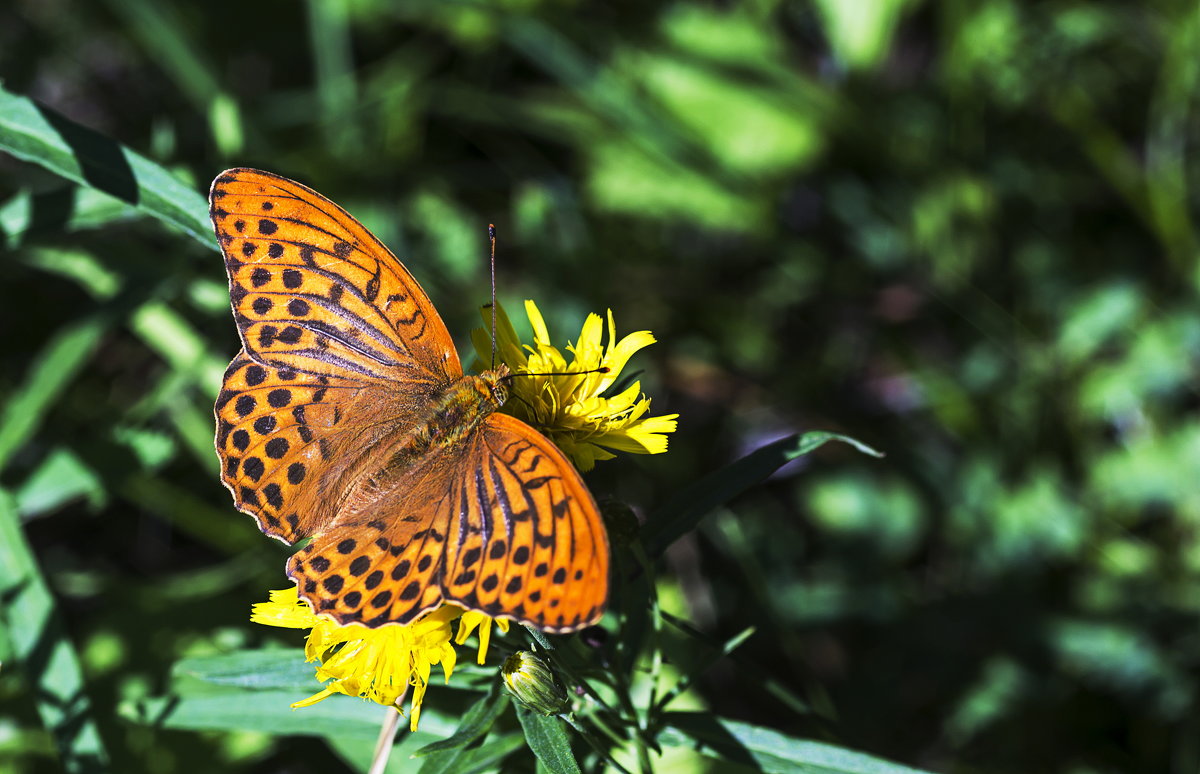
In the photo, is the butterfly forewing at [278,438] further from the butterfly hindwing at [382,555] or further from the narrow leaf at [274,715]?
the narrow leaf at [274,715]

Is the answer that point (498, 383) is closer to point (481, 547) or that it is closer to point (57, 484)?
point (481, 547)

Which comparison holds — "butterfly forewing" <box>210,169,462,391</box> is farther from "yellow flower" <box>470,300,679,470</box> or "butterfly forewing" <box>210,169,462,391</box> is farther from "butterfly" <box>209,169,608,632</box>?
"yellow flower" <box>470,300,679,470</box>

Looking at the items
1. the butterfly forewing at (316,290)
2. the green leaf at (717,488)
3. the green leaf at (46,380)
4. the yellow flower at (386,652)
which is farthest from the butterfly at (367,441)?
the green leaf at (46,380)

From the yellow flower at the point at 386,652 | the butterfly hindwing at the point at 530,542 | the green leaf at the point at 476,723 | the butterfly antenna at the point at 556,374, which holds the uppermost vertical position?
the butterfly antenna at the point at 556,374

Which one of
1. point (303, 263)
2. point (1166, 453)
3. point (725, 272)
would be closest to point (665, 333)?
point (725, 272)

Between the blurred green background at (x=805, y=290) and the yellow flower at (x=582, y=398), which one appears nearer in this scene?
the yellow flower at (x=582, y=398)

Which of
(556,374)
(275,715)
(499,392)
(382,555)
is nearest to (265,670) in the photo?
(275,715)

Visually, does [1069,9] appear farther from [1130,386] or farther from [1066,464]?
[1066,464]
